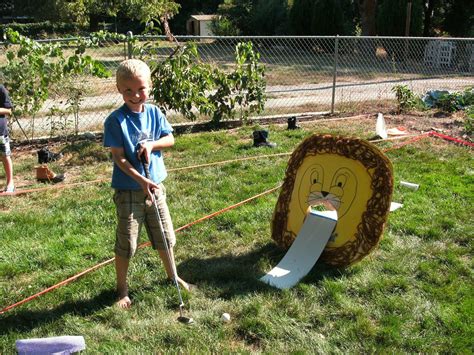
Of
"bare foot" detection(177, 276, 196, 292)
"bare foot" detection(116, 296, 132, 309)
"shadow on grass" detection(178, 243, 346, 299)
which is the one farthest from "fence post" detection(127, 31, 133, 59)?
"bare foot" detection(116, 296, 132, 309)

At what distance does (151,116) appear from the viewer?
3.12 m

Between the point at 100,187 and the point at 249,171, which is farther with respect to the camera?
the point at 249,171

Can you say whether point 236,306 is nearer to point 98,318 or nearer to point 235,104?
point 98,318

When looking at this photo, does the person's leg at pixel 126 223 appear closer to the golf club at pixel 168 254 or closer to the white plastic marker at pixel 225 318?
the golf club at pixel 168 254

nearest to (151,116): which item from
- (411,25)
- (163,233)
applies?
(163,233)

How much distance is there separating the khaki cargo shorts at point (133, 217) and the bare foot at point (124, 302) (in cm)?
30

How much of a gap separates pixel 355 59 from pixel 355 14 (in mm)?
7680

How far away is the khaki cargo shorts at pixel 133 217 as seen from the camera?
3.10 m

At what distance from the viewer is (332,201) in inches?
151

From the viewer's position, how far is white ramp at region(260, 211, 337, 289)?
353 cm

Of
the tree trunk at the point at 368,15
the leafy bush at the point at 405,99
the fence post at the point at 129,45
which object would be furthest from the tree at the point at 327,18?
the fence post at the point at 129,45

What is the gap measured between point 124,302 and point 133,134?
1.07 metres

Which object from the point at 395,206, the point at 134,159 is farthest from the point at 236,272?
the point at 395,206

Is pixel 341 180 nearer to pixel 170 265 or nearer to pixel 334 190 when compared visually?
pixel 334 190
